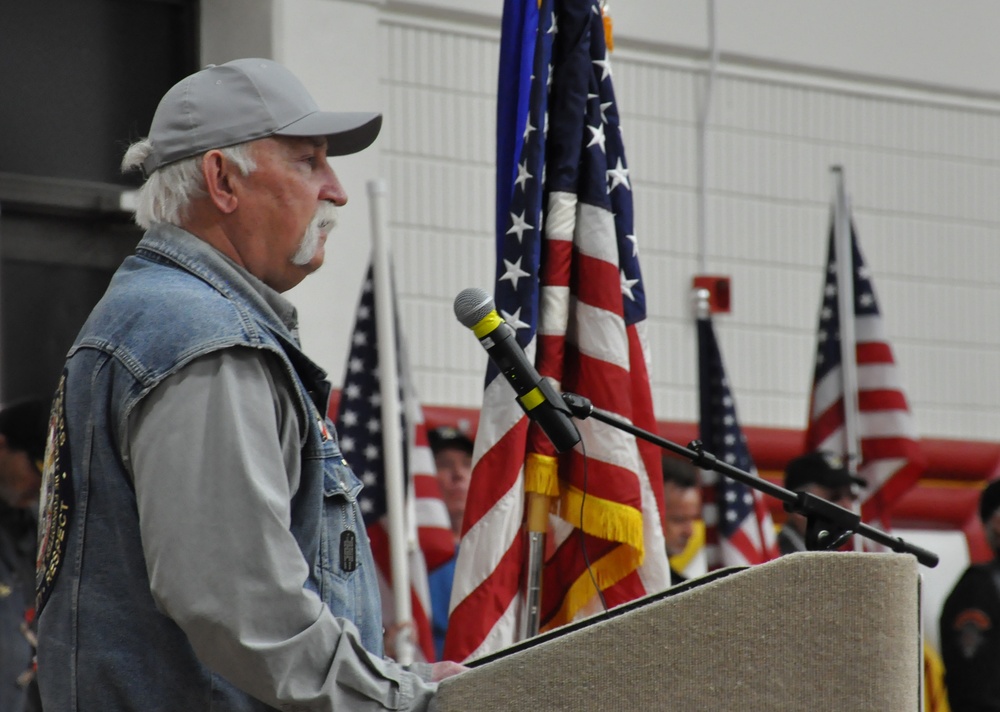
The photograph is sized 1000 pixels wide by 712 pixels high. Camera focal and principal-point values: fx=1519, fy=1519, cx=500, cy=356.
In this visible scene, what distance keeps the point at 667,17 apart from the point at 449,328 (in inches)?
71.5

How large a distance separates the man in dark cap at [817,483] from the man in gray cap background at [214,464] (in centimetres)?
369

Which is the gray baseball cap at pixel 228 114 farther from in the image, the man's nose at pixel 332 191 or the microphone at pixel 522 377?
the microphone at pixel 522 377

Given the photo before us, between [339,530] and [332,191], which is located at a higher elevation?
[332,191]

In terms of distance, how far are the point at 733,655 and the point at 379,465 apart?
135 inches

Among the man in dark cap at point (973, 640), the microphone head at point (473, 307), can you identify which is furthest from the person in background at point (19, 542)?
the man in dark cap at point (973, 640)

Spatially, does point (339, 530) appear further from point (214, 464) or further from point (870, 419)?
point (870, 419)

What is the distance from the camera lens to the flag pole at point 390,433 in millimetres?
4445

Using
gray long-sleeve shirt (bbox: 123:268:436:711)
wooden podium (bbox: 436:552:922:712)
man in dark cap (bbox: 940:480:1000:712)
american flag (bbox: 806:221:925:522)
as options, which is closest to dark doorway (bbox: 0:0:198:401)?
american flag (bbox: 806:221:925:522)

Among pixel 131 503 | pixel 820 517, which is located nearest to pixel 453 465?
pixel 820 517

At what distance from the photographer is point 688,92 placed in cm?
708

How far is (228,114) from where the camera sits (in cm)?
191

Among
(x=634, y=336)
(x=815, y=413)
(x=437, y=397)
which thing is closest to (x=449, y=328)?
(x=437, y=397)

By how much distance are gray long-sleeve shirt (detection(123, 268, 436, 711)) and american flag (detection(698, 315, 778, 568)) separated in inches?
163

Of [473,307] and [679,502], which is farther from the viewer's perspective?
[679,502]
